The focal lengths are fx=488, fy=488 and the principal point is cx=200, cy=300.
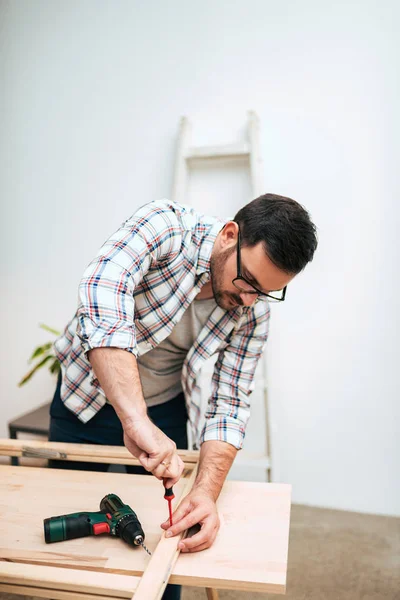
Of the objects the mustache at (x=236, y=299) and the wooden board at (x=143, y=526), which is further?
the mustache at (x=236, y=299)

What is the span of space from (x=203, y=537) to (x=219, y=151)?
5.94ft

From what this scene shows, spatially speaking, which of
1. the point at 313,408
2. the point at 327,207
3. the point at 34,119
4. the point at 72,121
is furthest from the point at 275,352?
the point at 34,119

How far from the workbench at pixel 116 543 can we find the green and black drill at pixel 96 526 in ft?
0.06

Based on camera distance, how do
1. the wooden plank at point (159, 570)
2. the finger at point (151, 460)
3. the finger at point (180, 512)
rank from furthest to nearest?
the finger at point (180, 512) → the finger at point (151, 460) → the wooden plank at point (159, 570)

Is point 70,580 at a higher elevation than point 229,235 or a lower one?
lower

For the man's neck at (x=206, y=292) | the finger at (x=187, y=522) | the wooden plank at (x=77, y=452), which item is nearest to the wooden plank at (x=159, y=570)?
Result: the finger at (x=187, y=522)

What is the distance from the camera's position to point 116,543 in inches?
39.2

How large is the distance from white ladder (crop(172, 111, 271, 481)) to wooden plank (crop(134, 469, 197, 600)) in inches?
51.8

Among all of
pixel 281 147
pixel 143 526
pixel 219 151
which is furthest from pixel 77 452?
pixel 281 147

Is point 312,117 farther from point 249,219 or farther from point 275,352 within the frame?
point 249,219

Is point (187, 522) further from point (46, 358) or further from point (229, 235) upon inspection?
point (46, 358)

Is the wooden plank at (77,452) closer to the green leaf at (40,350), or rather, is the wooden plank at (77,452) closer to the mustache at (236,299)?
the mustache at (236,299)

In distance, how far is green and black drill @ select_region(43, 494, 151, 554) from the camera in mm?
973

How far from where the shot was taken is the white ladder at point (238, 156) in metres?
2.26
